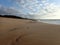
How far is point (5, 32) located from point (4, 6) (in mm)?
1004

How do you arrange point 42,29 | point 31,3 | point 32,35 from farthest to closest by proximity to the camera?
point 31,3, point 42,29, point 32,35

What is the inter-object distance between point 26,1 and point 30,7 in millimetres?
121

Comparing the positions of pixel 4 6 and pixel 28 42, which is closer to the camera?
pixel 28 42

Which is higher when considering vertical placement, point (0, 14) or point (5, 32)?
point (0, 14)

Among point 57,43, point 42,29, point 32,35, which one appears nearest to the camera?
point 57,43

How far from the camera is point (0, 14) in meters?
1.83

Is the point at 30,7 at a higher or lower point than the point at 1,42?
higher

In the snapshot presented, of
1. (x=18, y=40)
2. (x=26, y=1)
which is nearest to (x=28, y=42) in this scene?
(x=18, y=40)

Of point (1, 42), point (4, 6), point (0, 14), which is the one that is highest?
point (4, 6)

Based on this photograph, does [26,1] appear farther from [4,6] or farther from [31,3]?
[4,6]

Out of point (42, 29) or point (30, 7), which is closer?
point (42, 29)

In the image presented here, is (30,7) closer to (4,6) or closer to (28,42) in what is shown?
(4,6)

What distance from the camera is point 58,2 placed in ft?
6.46

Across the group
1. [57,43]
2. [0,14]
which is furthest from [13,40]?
[0,14]
